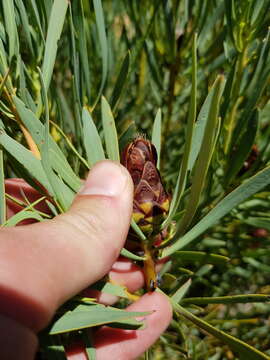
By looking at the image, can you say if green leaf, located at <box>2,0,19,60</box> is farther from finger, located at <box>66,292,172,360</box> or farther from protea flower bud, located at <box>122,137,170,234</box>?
finger, located at <box>66,292,172,360</box>

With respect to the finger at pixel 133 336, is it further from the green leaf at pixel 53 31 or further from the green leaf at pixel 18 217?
the green leaf at pixel 53 31

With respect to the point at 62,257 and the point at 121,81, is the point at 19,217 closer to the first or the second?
the point at 62,257

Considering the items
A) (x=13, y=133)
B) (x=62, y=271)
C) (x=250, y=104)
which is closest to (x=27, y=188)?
(x=13, y=133)

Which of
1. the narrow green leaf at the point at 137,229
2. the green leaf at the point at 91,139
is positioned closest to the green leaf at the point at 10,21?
the green leaf at the point at 91,139

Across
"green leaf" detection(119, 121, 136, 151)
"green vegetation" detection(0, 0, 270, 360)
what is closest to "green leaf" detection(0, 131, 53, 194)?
"green vegetation" detection(0, 0, 270, 360)

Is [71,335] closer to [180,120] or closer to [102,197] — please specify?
[102,197]
